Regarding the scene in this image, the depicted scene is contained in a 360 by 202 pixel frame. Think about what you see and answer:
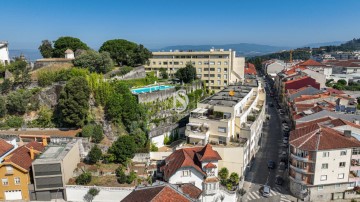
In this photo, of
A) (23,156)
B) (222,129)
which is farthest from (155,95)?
(23,156)

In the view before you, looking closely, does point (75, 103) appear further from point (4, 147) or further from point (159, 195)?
point (159, 195)

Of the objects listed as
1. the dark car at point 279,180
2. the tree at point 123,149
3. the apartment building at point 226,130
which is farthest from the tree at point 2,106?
the dark car at point 279,180

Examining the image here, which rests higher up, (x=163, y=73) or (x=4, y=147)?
(x=163, y=73)

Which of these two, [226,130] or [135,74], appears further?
[135,74]

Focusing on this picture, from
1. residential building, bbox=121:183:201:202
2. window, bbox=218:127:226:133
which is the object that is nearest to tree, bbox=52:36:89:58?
window, bbox=218:127:226:133

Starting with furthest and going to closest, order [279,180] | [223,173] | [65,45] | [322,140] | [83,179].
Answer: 1. [65,45]
2. [279,180]
3. [223,173]
4. [322,140]
5. [83,179]

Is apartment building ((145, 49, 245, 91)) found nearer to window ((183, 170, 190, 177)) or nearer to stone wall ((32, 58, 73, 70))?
stone wall ((32, 58, 73, 70))
